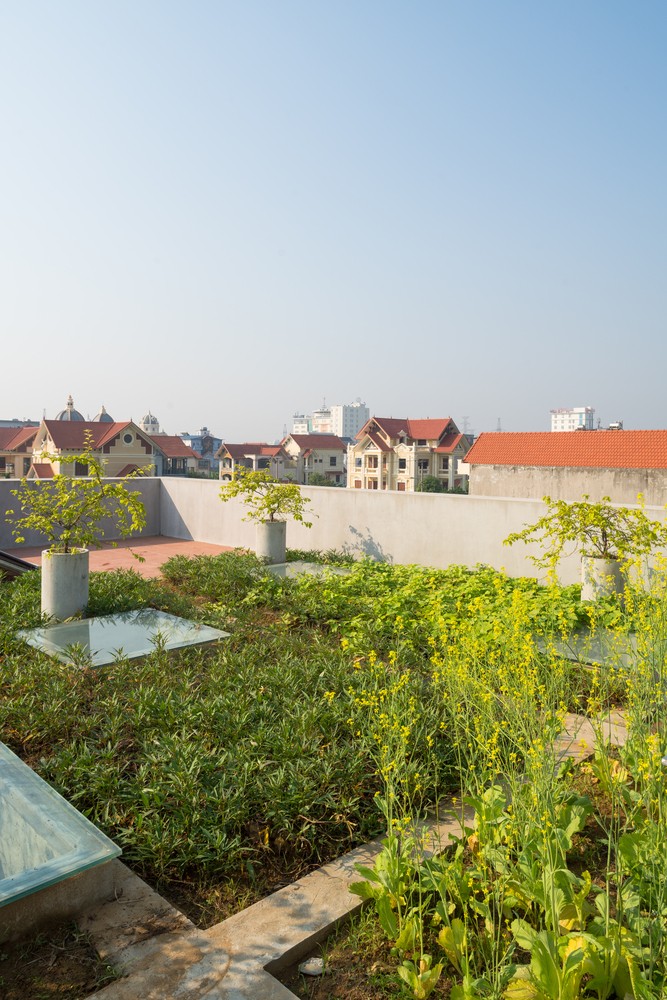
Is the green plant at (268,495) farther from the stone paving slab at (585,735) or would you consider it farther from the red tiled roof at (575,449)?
the red tiled roof at (575,449)

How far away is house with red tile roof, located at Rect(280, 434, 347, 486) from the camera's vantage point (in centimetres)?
6888

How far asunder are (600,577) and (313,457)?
63.8m

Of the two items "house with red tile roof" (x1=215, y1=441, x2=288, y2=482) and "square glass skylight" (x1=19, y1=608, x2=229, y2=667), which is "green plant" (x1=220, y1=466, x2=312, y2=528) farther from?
"house with red tile roof" (x1=215, y1=441, x2=288, y2=482)

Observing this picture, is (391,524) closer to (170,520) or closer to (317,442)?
(170,520)

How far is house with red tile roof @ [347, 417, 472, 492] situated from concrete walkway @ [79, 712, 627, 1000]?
50.0 metres

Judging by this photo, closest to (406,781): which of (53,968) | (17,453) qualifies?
(53,968)

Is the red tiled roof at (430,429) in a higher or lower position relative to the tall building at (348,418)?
lower

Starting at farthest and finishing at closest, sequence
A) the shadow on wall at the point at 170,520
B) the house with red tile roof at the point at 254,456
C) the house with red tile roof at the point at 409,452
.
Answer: the house with red tile roof at the point at 254,456, the house with red tile roof at the point at 409,452, the shadow on wall at the point at 170,520

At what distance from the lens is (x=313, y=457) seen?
69.2 meters

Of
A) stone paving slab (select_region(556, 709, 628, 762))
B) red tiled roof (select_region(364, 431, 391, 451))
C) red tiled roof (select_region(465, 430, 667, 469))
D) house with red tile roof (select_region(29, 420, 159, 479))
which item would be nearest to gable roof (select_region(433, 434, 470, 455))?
red tiled roof (select_region(364, 431, 391, 451))

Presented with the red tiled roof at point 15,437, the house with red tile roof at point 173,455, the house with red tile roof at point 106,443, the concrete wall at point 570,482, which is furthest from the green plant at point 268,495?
the red tiled roof at point 15,437

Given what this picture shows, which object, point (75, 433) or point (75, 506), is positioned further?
point (75, 433)

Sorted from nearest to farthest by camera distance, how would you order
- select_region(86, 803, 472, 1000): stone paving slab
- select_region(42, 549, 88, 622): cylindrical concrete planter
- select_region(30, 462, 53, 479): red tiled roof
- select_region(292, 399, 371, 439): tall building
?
select_region(86, 803, 472, 1000): stone paving slab < select_region(42, 549, 88, 622): cylindrical concrete planter < select_region(30, 462, 53, 479): red tiled roof < select_region(292, 399, 371, 439): tall building

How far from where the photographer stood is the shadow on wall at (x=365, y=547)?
870cm
